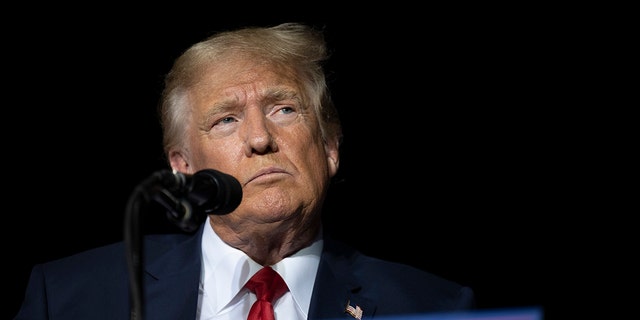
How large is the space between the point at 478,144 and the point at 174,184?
1.77 m

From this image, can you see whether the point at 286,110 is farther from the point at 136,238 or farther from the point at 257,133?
the point at 136,238

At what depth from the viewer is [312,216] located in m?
2.79

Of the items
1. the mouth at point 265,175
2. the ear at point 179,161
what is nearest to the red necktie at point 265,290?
the mouth at point 265,175

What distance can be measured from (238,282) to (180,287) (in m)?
0.19

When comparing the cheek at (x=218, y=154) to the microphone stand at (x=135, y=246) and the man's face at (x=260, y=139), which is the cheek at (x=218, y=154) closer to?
the man's face at (x=260, y=139)

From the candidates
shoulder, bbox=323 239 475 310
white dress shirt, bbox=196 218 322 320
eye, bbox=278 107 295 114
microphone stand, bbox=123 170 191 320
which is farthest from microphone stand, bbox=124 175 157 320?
shoulder, bbox=323 239 475 310

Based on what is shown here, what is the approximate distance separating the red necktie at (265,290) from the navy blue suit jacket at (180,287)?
0.40ft

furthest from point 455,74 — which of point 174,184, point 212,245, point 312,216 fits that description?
point 174,184

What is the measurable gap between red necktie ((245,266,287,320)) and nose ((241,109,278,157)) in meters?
0.39

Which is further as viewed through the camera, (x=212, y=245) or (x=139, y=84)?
(x=139, y=84)

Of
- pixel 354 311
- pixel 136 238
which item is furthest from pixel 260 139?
pixel 136 238

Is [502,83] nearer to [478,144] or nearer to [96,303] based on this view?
[478,144]

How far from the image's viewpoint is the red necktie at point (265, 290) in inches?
105

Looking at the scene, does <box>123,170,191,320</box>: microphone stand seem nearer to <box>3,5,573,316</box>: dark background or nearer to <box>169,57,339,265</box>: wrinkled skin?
<box>169,57,339,265</box>: wrinkled skin
